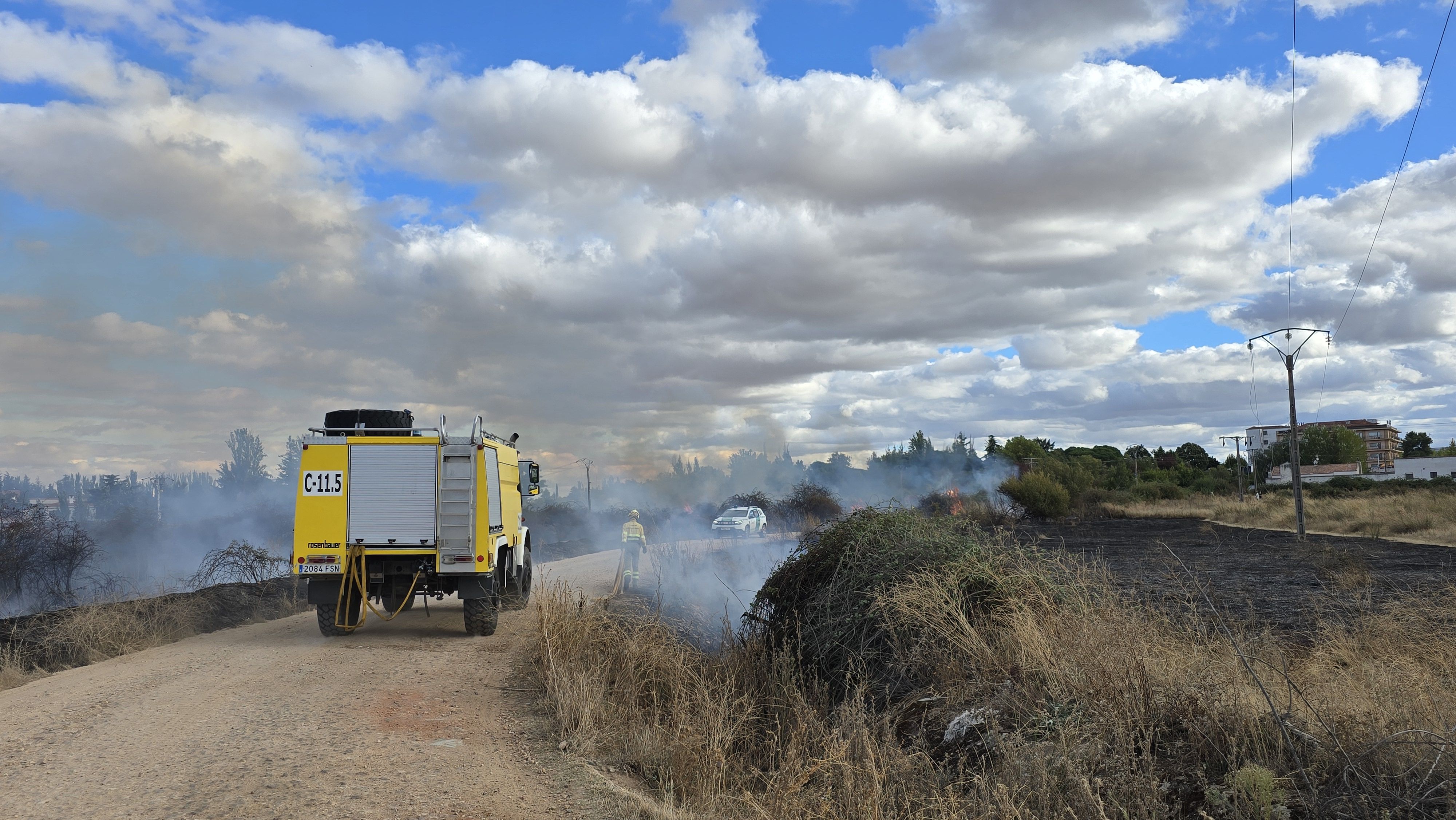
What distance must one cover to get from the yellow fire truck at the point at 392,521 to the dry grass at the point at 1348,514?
35.5m

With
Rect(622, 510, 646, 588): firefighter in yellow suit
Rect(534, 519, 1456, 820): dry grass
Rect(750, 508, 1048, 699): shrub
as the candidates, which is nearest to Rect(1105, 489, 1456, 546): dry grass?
Rect(622, 510, 646, 588): firefighter in yellow suit

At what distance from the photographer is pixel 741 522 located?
37125 mm

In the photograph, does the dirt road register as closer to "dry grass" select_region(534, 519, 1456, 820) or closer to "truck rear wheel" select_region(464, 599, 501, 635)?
"dry grass" select_region(534, 519, 1456, 820)

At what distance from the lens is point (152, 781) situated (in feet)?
19.7

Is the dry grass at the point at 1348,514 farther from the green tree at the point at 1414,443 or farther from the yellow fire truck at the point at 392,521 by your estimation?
the green tree at the point at 1414,443

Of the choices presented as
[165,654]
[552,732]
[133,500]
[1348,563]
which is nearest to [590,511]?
[133,500]

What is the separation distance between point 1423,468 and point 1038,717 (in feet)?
435

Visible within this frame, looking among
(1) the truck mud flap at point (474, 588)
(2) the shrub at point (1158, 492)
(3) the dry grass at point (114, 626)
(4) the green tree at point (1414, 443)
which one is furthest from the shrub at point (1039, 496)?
(4) the green tree at point (1414, 443)

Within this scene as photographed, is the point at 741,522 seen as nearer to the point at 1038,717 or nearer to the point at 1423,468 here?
the point at 1038,717

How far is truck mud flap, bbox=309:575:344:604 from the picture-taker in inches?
472

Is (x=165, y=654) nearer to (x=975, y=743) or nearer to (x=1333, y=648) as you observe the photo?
(x=975, y=743)

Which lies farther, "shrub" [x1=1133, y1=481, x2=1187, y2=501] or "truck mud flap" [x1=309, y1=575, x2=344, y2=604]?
"shrub" [x1=1133, y1=481, x2=1187, y2=501]

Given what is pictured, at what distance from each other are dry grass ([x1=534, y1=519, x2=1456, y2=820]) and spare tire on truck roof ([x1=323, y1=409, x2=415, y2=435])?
12.9ft

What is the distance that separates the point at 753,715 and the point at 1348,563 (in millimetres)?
21245
